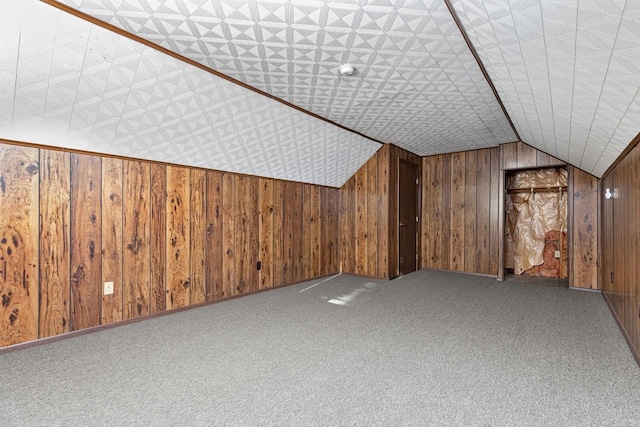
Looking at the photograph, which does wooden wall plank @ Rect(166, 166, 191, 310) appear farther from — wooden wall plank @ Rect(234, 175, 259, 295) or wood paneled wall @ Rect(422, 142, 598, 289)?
wood paneled wall @ Rect(422, 142, 598, 289)

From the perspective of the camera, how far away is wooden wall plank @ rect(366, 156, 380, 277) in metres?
4.93

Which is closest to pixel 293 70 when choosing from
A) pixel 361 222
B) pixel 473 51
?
pixel 473 51

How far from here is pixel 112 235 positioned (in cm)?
272

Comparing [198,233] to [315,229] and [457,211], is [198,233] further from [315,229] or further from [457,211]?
[457,211]

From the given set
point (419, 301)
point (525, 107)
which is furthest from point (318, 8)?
point (419, 301)

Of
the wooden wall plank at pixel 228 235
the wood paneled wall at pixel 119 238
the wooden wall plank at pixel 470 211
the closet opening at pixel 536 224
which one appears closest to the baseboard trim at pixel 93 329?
the wood paneled wall at pixel 119 238

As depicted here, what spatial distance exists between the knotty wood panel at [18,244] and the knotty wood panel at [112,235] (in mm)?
445

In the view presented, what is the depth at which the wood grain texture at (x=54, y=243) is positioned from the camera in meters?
2.35

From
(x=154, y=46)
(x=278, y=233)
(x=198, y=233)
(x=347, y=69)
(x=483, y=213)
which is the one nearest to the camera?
(x=154, y=46)

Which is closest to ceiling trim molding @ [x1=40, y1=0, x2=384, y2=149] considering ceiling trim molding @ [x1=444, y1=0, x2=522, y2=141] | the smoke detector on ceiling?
the smoke detector on ceiling

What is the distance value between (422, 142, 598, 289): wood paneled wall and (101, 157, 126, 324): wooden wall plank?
4858 millimetres

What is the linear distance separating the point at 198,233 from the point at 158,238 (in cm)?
42

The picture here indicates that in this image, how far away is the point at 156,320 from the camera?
288cm

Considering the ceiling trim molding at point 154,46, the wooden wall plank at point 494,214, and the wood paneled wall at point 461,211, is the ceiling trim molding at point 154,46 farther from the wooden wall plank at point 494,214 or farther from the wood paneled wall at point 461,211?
the wooden wall plank at point 494,214
